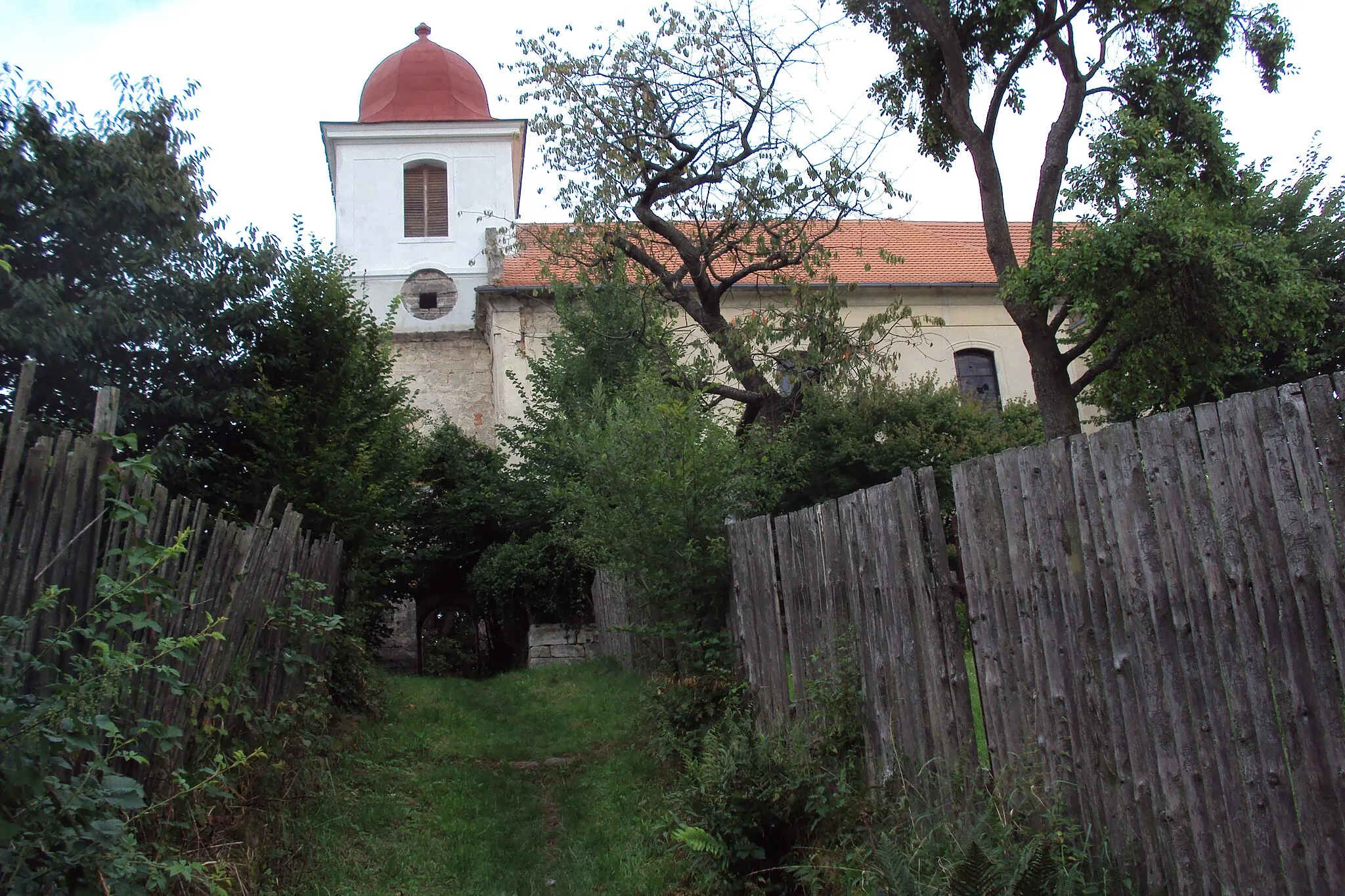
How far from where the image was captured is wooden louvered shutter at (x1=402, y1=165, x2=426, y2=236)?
1107 inches

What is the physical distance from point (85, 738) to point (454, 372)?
2450 cm

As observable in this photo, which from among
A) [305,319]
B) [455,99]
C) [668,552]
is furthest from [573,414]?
[455,99]

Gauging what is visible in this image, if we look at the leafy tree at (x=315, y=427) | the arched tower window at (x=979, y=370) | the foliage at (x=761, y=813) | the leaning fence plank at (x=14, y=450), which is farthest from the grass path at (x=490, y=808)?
the arched tower window at (x=979, y=370)

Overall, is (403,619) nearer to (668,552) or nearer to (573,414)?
(573,414)

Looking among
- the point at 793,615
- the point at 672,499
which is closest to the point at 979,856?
the point at 793,615

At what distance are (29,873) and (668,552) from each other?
5534 mm

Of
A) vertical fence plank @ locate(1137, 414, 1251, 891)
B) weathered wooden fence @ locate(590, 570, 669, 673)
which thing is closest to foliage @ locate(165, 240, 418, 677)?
weathered wooden fence @ locate(590, 570, 669, 673)

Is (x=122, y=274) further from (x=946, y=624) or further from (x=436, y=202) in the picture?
(x=436, y=202)

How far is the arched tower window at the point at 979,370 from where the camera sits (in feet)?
89.5

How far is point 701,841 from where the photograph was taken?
17.1 feet

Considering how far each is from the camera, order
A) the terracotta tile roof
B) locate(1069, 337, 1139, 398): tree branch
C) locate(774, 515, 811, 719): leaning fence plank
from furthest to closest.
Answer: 1. the terracotta tile roof
2. locate(1069, 337, 1139, 398): tree branch
3. locate(774, 515, 811, 719): leaning fence plank

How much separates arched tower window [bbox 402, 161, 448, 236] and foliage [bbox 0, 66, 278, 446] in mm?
18374

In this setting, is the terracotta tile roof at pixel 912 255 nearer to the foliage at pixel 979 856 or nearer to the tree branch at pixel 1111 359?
the tree branch at pixel 1111 359

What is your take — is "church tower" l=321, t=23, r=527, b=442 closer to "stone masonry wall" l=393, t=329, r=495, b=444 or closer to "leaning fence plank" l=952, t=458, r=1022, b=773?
"stone masonry wall" l=393, t=329, r=495, b=444
